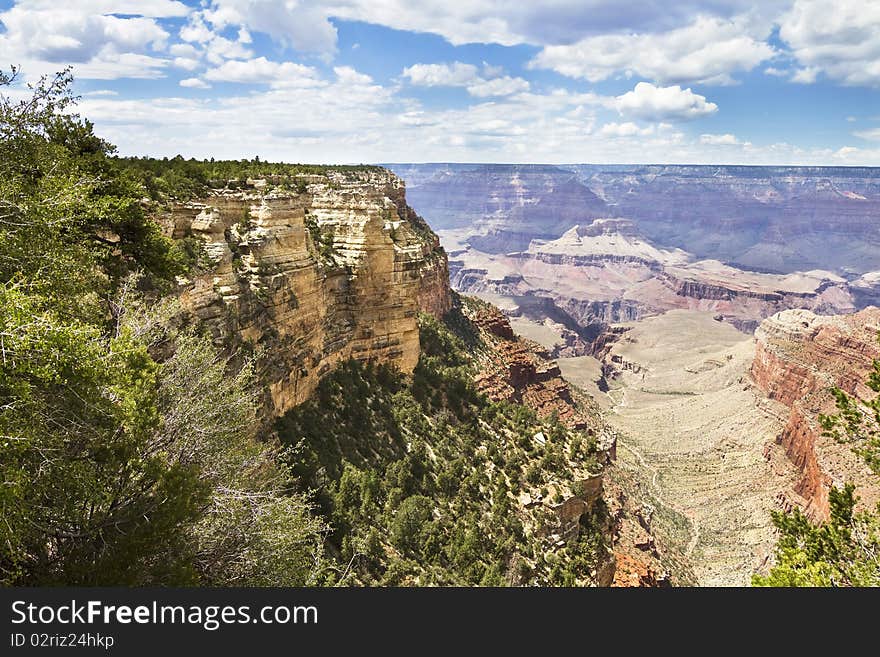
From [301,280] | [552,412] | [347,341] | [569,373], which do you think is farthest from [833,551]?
[569,373]

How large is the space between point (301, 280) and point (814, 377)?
241ft

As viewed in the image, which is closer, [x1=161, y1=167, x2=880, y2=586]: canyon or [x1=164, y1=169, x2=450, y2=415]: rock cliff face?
[x1=164, y1=169, x2=450, y2=415]: rock cliff face

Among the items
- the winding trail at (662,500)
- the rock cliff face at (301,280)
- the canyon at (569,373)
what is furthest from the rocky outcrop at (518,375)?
the rock cliff face at (301,280)

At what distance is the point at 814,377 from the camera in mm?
72188

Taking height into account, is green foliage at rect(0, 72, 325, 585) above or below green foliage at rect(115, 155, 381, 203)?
below

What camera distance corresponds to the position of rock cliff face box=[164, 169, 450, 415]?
2042 cm

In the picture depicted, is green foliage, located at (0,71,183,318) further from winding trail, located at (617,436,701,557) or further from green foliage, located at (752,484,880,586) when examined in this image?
winding trail, located at (617,436,701,557)

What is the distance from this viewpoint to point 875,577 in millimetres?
9898

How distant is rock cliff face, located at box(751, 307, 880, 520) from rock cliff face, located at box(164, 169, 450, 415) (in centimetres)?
3713

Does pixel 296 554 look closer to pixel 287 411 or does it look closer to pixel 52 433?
pixel 52 433

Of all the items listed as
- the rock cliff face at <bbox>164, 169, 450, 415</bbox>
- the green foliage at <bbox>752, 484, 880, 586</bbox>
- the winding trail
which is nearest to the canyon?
the rock cliff face at <bbox>164, 169, 450, 415</bbox>

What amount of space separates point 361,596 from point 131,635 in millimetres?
2863

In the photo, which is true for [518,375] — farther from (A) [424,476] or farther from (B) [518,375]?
(A) [424,476]

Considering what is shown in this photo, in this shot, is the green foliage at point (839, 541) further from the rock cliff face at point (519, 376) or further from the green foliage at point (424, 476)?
the rock cliff face at point (519, 376)
